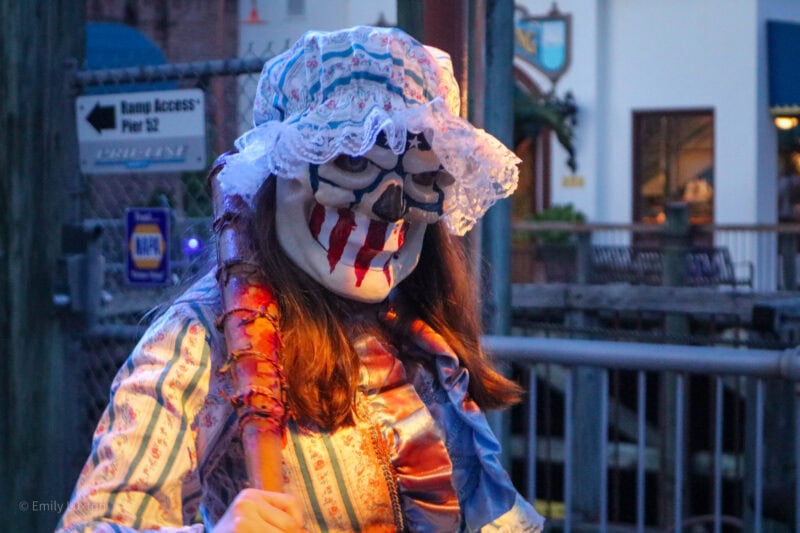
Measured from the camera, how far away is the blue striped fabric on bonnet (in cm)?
172

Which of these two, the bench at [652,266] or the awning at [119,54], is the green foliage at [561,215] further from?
the awning at [119,54]

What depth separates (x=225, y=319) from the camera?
1.68m

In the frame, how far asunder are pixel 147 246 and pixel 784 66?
1474cm

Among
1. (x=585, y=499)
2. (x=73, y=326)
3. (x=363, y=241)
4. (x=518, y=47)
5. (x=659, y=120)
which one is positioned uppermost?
(x=518, y=47)

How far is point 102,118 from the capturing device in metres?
3.77

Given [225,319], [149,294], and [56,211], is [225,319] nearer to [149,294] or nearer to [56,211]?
[56,211]

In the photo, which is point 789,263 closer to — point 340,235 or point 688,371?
point 688,371

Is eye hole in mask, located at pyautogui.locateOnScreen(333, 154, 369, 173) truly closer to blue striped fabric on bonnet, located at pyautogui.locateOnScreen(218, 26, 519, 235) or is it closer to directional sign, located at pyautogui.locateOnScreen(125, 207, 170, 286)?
blue striped fabric on bonnet, located at pyautogui.locateOnScreen(218, 26, 519, 235)

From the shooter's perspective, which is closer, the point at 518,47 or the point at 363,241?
the point at 363,241

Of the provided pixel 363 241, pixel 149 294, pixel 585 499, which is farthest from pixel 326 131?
pixel 149 294

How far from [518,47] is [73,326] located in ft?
50.7

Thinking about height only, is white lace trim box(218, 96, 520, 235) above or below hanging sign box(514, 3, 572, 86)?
below

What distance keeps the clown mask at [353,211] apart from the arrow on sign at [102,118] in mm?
2106

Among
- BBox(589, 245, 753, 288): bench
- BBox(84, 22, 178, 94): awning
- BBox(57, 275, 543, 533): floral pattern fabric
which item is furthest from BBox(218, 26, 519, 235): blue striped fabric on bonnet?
BBox(589, 245, 753, 288): bench
